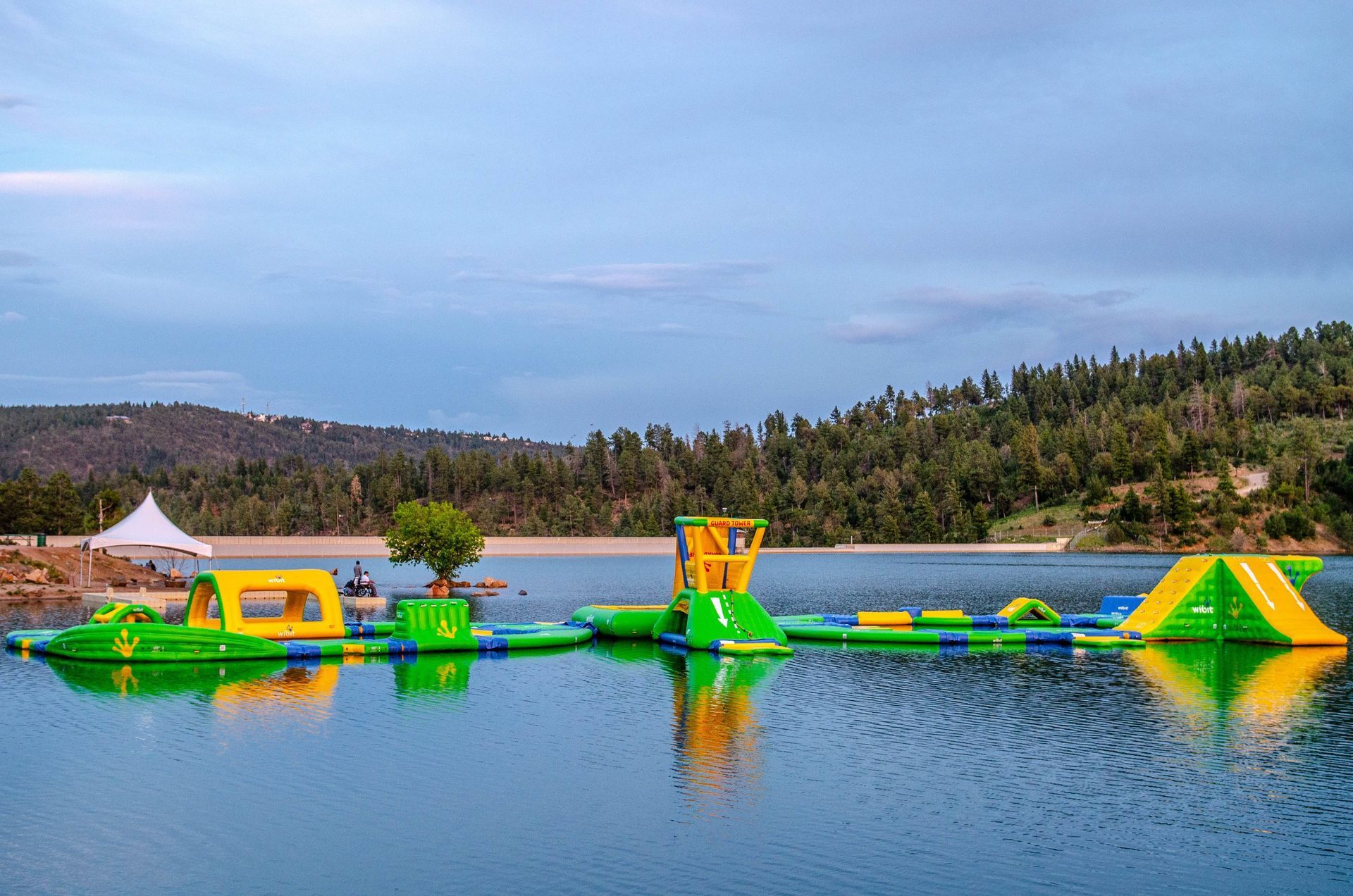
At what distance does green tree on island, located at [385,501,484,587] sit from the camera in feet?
256

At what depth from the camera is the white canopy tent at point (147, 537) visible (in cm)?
7012

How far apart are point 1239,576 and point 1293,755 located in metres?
24.7

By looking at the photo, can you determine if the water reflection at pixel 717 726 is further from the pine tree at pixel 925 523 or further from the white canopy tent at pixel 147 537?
the pine tree at pixel 925 523

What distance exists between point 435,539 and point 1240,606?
48.6 metres

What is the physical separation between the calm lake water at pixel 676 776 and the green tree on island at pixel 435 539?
118 ft

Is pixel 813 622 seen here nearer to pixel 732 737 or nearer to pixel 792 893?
pixel 732 737

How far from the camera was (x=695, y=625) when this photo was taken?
46.2 m

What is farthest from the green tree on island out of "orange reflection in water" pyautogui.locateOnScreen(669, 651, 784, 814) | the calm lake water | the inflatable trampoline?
"orange reflection in water" pyautogui.locateOnScreen(669, 651, 784, 814)

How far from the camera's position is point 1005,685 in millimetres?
37188

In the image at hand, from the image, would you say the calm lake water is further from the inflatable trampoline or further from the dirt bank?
the dirt bank

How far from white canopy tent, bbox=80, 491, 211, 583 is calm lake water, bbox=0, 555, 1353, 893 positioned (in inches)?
1309

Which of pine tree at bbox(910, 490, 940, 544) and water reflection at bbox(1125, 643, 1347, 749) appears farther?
pine tree at bbox(910, 490, 940, 544)

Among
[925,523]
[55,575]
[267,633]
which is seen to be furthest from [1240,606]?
[925,523]

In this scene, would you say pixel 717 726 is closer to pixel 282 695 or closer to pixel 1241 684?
pixel 282 695
